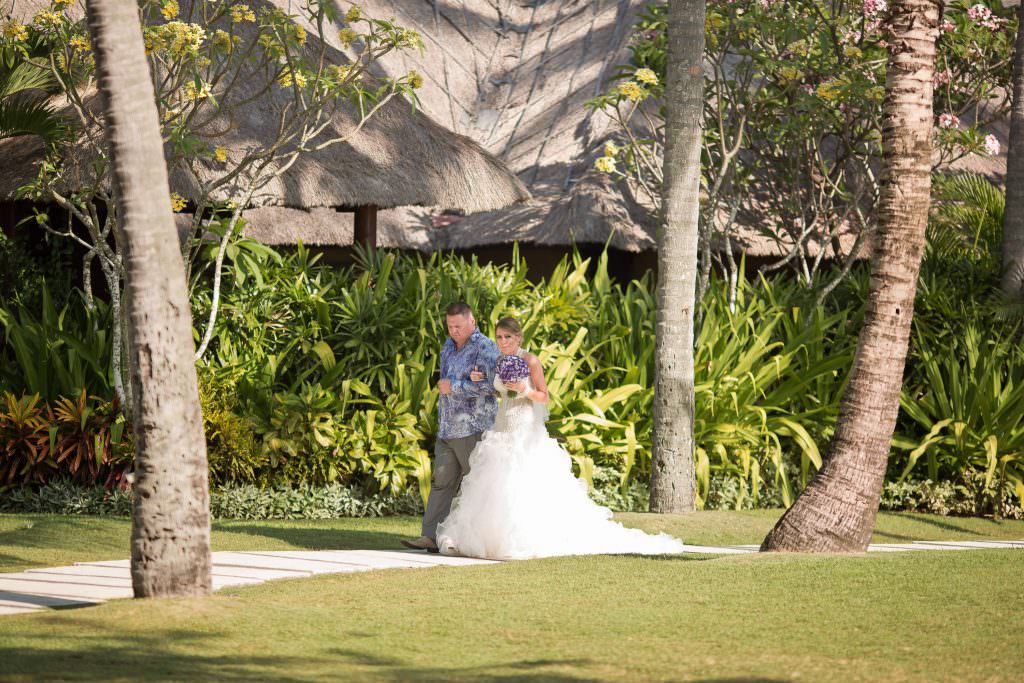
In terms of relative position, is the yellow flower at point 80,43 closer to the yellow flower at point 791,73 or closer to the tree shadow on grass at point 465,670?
the tree shadow on grass at point 465,670

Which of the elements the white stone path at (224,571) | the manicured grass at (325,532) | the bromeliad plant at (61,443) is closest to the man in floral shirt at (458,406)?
the white stone path at (224,571)

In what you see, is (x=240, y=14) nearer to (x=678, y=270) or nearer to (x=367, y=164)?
(x=367, y=164)

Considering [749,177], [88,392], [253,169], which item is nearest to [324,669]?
[88,392]

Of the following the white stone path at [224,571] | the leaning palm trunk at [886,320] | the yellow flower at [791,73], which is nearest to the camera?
the white stone path at [224,571]

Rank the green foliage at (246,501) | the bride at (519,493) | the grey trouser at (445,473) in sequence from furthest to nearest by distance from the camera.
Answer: the green foliage at (246,501) → the grey trouser at (445,473) → the bride at (519,493)

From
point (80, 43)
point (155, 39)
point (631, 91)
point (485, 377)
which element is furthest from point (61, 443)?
point (631, 91)

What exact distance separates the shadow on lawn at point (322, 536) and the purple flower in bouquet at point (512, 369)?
1.53m

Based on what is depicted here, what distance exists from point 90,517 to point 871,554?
5763 millimetres

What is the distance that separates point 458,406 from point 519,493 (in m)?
0.73

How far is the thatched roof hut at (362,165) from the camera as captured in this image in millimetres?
12672

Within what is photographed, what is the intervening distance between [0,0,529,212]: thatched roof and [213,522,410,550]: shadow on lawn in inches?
136

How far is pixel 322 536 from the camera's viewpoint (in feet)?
32.5

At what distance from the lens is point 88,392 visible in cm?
1166

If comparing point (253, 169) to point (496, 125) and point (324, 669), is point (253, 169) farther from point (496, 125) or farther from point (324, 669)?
point (324, 669)
